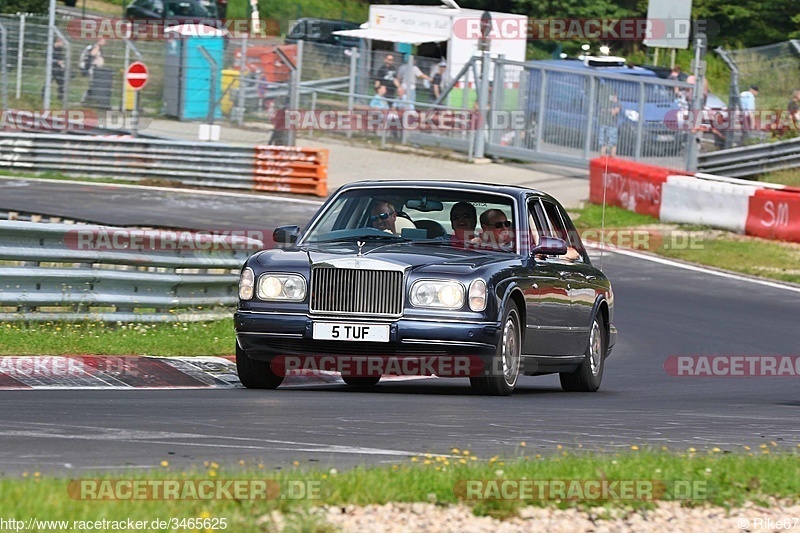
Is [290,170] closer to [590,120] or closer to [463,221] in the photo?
[590,120]

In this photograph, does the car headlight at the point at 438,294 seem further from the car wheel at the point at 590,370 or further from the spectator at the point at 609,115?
the spectator at the point at 609,115

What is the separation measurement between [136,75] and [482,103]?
746 centimetres

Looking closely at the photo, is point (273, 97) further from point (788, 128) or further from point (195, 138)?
point (788, 128)

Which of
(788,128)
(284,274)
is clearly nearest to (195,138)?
(788,128)

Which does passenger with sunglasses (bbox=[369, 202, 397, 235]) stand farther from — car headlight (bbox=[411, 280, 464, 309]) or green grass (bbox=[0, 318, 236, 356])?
green grass (bbox=[0, 318, 236, 356])

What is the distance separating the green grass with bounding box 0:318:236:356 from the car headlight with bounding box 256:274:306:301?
1939 millimetres

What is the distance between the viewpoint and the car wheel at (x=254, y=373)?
1000 cm

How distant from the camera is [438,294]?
30.9ft

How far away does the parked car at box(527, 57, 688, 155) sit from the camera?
29.5 meters

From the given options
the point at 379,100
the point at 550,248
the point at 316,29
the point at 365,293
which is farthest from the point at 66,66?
the point at 365,293

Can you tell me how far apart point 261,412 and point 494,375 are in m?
2.11

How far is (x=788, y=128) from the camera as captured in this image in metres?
28.6

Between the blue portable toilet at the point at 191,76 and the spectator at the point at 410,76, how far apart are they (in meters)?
3.94

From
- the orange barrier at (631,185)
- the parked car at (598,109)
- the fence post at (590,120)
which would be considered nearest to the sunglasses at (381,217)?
the orange barrier at (631,185)
